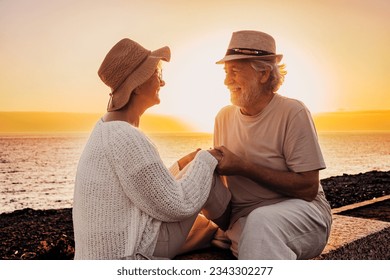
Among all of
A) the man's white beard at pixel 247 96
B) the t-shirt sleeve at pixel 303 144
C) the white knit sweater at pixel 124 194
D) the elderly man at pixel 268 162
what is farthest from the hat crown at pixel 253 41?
the white knit sweater at pixel 124 194

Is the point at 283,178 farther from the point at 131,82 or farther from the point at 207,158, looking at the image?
the point at 131,82

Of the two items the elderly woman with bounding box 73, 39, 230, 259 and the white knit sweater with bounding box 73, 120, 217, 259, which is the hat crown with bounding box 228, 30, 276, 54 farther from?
the white knit sweater with bounding box 73, 120, 217, 259

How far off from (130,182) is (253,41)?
1125 millimetres

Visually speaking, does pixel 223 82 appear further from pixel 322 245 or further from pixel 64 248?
pixel 64 248

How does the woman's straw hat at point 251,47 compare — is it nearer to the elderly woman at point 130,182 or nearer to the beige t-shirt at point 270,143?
the beige t-shirt at point 270,143

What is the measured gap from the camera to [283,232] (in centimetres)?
252

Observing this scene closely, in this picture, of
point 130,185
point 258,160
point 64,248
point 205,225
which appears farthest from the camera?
point 64,248

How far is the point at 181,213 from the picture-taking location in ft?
7.59

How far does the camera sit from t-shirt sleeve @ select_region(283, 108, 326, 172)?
2.63 meters

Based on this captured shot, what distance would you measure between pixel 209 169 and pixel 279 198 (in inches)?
22.0

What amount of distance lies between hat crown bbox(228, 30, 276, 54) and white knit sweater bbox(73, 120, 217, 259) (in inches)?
33.7

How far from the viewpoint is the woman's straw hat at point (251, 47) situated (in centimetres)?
278

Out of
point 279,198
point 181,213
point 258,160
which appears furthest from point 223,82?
point 181,213

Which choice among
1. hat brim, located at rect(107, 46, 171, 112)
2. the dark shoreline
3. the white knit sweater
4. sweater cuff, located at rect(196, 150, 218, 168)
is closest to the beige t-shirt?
sweater cuff, located at rect(196, 150, 218, 168)
